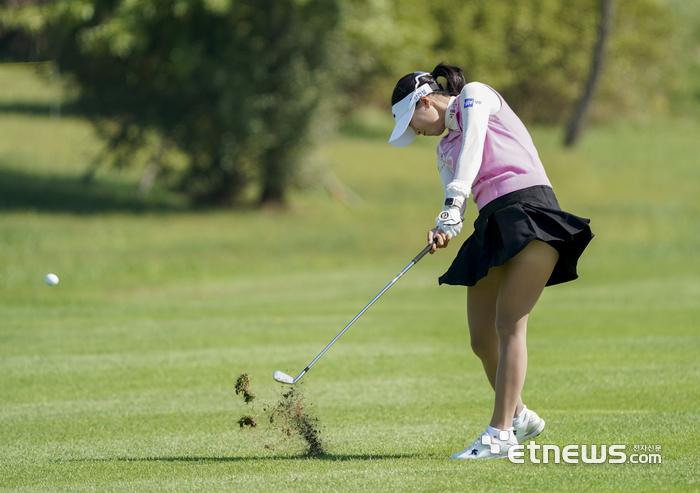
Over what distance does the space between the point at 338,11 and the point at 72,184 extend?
8.72 m

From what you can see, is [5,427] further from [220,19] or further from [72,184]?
[72,184]

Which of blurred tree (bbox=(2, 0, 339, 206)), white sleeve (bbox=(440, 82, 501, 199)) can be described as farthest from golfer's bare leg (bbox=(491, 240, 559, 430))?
blurred tree (bbox=(2, 0, 339, 206))

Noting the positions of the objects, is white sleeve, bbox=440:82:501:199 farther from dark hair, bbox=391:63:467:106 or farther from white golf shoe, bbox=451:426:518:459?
white golf shoe, bbox=451:426:518:459

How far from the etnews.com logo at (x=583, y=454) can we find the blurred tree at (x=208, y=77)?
15.9 meters

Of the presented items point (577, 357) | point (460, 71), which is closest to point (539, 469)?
point (460, 71)

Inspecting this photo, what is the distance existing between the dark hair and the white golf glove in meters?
0.58

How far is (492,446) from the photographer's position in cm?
411

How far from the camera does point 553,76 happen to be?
36438mm

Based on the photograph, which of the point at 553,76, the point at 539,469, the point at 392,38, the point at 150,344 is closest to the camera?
the point at 539,469

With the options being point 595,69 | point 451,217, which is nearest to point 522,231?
point 451,217

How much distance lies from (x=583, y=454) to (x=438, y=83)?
1888 millimetres

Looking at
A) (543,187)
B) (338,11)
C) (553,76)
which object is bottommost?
(543,187)

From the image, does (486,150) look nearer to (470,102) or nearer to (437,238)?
(470,102)

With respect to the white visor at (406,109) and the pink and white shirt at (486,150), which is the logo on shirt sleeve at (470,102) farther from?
the white visor at (406,109)
